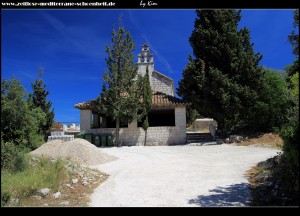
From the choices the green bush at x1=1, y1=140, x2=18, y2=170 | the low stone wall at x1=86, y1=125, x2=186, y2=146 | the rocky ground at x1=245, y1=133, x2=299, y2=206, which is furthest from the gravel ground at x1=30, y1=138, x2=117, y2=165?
the low stone wall at x1=86, y1=125, x2=186, y2=146

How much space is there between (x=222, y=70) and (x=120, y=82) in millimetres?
8783

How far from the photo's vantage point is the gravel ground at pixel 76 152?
1375 cm

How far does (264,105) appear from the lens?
21.2 meters

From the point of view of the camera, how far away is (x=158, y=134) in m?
23.7

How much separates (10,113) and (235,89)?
665 inches

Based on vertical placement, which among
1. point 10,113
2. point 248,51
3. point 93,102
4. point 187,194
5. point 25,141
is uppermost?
point 248,51

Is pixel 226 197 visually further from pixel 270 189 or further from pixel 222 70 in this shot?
pixel 222 70

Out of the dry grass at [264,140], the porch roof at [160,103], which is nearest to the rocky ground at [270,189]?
the dry grass at [264,140]

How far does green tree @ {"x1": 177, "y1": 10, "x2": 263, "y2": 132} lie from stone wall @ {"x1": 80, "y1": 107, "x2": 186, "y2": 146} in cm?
217

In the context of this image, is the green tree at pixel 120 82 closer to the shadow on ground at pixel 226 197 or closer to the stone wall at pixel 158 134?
the stone wall at pixel 158 134
